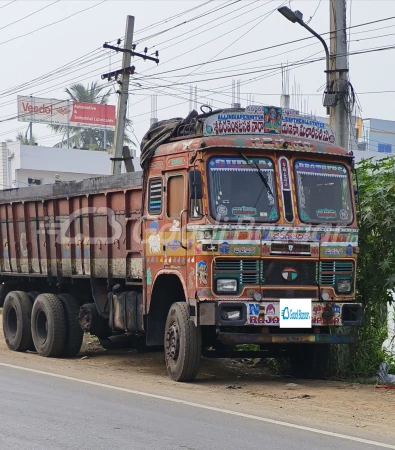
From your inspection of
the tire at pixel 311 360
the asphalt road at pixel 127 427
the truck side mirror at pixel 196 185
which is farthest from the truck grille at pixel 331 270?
the asphalt road at pixel 127 427

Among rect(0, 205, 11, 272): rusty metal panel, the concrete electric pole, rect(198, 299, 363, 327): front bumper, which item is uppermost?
the concrete electric pole

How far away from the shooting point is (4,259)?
1652 centimetres

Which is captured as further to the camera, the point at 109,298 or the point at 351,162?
the point at 109,298

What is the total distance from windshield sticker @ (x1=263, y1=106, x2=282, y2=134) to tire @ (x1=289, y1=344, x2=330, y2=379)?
2.86 m

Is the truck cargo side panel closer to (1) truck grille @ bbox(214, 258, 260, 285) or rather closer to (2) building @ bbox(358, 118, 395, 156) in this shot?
(1) truck grille @ bbox(214, 258, 260, 285)

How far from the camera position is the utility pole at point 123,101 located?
78.9ft

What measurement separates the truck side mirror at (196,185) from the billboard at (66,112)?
54153 mm

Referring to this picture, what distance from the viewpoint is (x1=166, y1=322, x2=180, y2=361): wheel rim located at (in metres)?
11.2

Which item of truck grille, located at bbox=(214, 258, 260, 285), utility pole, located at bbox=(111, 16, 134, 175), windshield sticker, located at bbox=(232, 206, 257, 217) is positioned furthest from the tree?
utility pole, located at bbox=(111, 16, 134, 175)

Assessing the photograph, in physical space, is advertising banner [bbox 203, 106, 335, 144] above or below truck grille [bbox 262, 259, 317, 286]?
above

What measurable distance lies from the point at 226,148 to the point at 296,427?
3.94 m

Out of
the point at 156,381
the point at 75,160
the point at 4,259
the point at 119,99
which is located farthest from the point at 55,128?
the point at 156,381

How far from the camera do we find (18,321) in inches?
611

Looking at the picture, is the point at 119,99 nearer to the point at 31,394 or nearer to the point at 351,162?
Result: the point at 351,162
